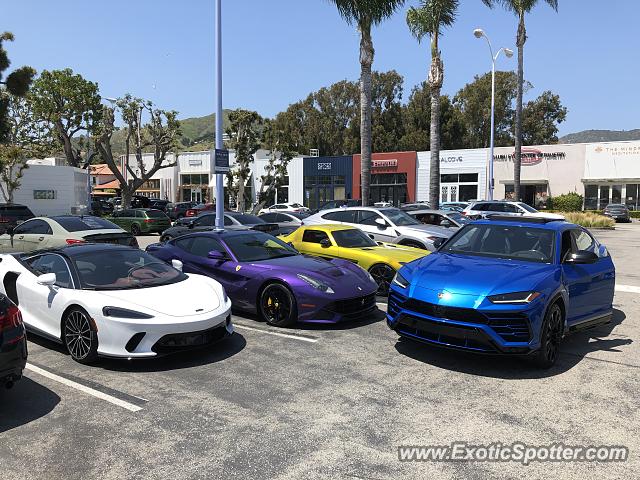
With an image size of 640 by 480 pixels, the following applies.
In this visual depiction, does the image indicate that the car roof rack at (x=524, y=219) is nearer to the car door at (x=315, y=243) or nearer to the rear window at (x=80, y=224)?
the car door at (x=315, y=243)

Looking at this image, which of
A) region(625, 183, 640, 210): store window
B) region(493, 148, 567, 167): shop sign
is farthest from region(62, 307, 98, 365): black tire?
region(625, 183, 640, 210): store window

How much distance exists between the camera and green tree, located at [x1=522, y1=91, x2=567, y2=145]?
67500 millimetres

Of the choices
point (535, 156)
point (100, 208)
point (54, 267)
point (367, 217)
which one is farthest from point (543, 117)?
point (54, 267)

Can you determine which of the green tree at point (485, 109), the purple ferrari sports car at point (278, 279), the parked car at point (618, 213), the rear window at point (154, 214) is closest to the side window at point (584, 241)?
the purple ferrari sports car at point (278, 279)

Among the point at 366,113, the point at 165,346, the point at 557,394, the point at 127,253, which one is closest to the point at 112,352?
the point at 165,346

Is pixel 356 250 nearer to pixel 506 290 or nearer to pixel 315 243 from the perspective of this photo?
pixel 315 243

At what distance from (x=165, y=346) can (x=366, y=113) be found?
55.4 ft

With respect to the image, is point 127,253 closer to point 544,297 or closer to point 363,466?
point 363,466

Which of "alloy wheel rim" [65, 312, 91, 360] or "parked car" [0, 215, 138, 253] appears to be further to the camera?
"parked car" [0, 215, 138, 253]

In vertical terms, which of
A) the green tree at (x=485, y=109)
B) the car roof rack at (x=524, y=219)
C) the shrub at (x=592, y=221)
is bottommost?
the shrub at (x=592, y=221)

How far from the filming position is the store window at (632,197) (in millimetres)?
40719

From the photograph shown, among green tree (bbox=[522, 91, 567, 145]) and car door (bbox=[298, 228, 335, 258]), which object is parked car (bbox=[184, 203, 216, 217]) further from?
green tree (bbox=[522, 91, 567, 145])

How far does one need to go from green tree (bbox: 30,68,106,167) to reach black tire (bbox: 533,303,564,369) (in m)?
43.4

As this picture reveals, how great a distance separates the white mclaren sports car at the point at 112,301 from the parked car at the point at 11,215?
49.5 feet
